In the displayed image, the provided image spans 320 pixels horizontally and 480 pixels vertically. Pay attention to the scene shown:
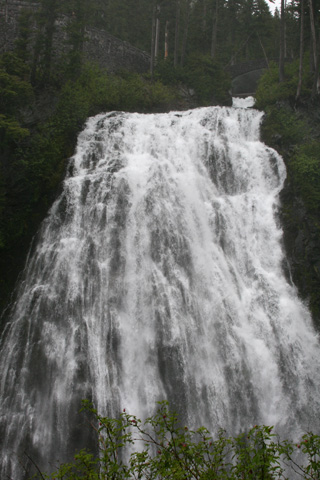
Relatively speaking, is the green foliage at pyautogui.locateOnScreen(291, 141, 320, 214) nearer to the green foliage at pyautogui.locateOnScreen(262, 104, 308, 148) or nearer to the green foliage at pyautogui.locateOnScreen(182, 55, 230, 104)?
the green foliage at pyautogui.locateOnScreen(262, 104, 308, 148)

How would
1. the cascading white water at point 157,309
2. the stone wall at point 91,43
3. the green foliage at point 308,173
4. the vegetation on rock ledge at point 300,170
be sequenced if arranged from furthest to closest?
the stone wall at point 91,43 < the green foliage at point 308,173 < the vegetation on rock ledge at point 300,170 < the cascading white water at point 157,309

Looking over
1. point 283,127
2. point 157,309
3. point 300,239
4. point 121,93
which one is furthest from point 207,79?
point 157,309

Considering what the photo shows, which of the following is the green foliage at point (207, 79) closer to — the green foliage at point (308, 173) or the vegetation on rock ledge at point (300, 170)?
the vegetation on rock ledge at point (300, 170)

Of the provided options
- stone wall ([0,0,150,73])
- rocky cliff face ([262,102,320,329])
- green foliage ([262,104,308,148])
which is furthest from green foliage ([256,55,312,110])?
stone wall ([0,0,150,73])

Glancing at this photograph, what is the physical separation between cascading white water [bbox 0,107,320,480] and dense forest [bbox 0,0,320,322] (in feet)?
3.21

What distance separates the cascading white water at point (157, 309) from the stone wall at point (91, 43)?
10935 mm

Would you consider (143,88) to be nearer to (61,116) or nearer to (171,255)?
(61,116)

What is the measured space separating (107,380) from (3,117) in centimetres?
1048

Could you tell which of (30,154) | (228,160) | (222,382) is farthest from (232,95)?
(222,382)

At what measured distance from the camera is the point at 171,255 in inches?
552

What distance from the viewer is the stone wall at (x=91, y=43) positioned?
23.7m

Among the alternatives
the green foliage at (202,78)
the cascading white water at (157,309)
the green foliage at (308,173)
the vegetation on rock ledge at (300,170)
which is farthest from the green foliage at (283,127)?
the green foliage at (202,78)

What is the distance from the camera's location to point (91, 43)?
26969 millimetres

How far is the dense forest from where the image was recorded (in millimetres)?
15359
